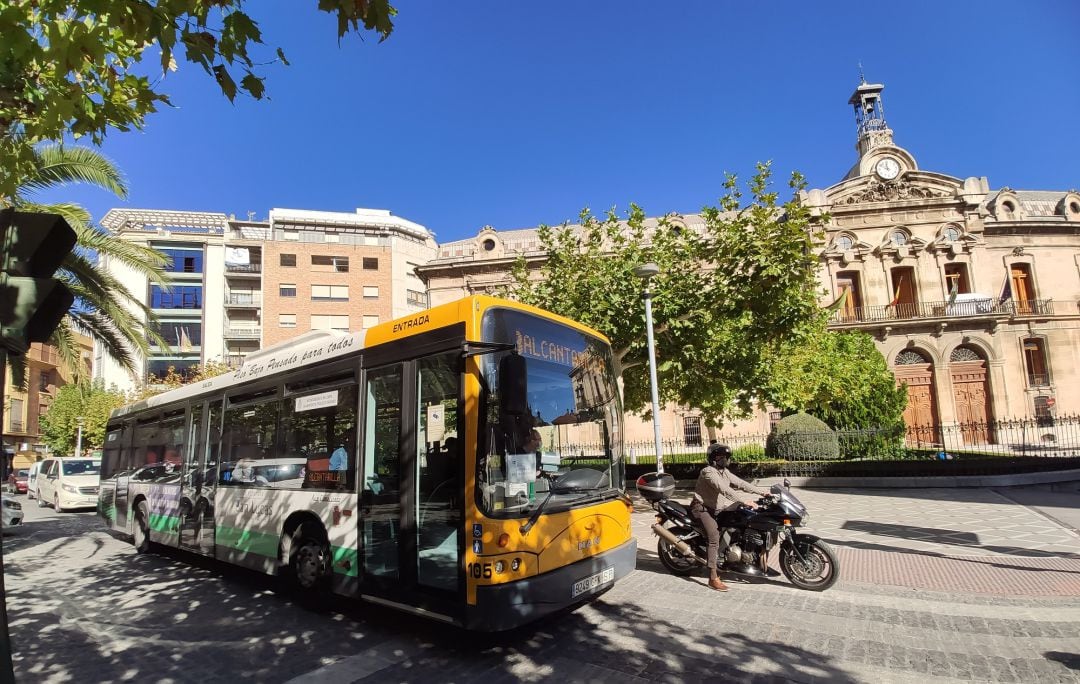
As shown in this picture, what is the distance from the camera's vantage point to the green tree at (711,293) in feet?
34.4

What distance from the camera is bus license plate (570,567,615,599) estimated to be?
476 cm

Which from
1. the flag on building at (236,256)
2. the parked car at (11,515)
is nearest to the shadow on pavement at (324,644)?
the parked car at (11,515)

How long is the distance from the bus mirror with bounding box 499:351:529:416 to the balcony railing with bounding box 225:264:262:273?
4814cm

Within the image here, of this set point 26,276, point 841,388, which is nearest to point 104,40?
point 26,276

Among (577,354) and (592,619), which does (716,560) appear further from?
(577,354)

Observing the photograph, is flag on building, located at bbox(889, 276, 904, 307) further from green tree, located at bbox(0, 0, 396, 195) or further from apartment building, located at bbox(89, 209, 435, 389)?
green tree, located at bbox(0, 0, 396, 195)

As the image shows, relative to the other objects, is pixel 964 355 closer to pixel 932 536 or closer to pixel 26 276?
pixel 932 536

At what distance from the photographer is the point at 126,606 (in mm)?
6457

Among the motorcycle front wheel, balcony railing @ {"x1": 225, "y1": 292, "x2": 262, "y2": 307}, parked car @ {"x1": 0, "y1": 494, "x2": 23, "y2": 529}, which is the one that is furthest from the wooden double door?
balcony railing @ {"x1": 225, "y1": 292, "x2": 262, "y2": 307}

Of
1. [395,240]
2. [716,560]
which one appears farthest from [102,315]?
[395,240]

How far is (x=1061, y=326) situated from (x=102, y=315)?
44.2 meters

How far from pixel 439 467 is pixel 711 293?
26.7 ft

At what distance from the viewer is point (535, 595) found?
4.41 meters

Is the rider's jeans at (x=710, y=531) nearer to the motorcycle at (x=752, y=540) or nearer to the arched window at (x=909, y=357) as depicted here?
the motorcycle at (x=752, y=540)
